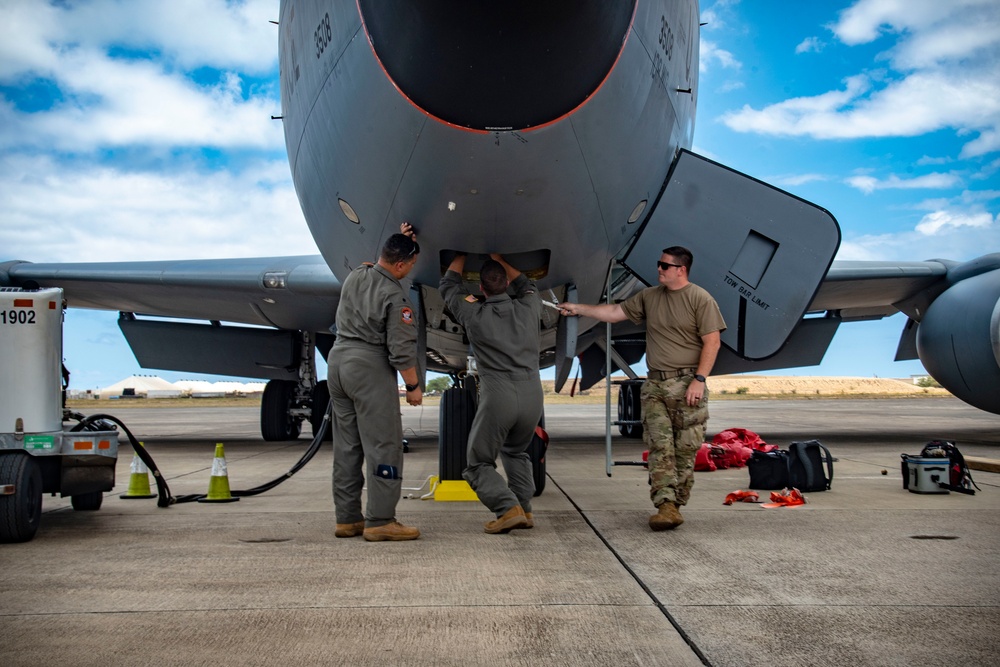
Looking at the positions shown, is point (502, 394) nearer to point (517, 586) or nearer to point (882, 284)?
point (517, 586)

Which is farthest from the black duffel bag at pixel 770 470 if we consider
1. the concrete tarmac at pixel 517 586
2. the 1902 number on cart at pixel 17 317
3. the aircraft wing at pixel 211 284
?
the aircraft wing at pixel 211 284

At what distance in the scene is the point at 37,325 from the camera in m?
4.26

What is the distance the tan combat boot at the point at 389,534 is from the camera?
12.9ft

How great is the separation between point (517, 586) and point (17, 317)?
305 centimetres

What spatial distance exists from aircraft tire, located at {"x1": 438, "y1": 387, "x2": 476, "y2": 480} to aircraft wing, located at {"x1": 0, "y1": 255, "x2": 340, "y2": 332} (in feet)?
12.7

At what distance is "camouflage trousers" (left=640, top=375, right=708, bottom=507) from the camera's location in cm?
427

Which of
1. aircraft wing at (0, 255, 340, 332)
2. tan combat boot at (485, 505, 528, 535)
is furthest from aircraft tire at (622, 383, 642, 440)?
tan combat boot at (485, 505, 528, 535)

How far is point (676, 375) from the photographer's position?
440cm

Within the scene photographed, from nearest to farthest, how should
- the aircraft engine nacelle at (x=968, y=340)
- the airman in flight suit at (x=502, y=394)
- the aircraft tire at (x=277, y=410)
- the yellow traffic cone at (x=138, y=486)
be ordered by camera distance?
the airman in flight suit at (x=502, y=394) → the yellow traffic cone at (x=138, y=486) → the aircraft engine nacelle at (x=968, y=340) → the aircraft tire at (x=277, y=410)

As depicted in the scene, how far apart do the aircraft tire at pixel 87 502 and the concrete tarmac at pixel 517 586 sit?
9cm

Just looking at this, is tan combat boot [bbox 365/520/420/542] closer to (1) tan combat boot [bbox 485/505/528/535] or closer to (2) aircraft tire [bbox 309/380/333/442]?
(1) tan combat boot [bbox 485/505/528/535]

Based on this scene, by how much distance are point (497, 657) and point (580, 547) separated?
5.13 feet

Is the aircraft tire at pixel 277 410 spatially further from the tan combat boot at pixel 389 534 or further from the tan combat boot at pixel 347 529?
the tan combat boot at pixel 389 534

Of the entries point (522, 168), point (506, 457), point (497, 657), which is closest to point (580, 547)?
point (506, 457)
